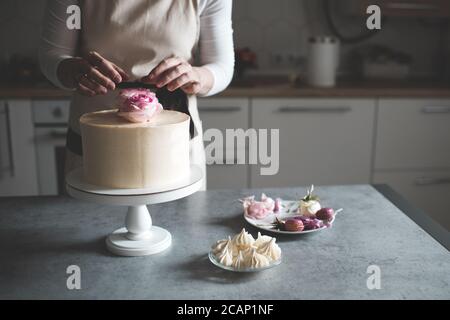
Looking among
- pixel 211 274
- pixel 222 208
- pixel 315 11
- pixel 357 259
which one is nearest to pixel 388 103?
pixel 315 11

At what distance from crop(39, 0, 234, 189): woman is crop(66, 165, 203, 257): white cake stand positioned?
1.06 ft

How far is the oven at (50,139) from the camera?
238 cm

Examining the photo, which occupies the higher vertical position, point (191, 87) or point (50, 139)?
point (191, 87)

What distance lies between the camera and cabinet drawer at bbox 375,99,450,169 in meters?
2.54

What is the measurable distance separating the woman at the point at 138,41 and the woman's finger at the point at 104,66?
151 mm

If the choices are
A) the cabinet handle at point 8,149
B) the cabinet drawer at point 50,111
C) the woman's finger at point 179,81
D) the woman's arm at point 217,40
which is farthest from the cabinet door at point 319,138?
the woman's finger at point 179,81

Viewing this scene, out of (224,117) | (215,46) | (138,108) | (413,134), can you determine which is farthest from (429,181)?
(138,108)

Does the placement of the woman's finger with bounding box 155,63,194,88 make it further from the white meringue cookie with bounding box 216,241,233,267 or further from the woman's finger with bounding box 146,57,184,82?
the white meringue cookie with bounding box 216,241,233,267

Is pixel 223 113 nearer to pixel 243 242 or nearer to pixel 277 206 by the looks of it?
pixel 277 206

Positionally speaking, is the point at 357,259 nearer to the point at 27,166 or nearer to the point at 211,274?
the point at 211,274

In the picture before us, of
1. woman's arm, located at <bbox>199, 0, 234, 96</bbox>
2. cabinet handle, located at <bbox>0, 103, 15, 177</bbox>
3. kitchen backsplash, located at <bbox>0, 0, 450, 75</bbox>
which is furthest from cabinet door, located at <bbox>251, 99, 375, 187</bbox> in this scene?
cabinet handle, located at <bbox>0, 103, 15, 177</bbox>

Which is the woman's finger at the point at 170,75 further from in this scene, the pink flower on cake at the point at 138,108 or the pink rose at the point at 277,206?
the pink rose at the point at 277,206

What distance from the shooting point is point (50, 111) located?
2.39 metres

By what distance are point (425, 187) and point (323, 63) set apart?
2.50 ft
